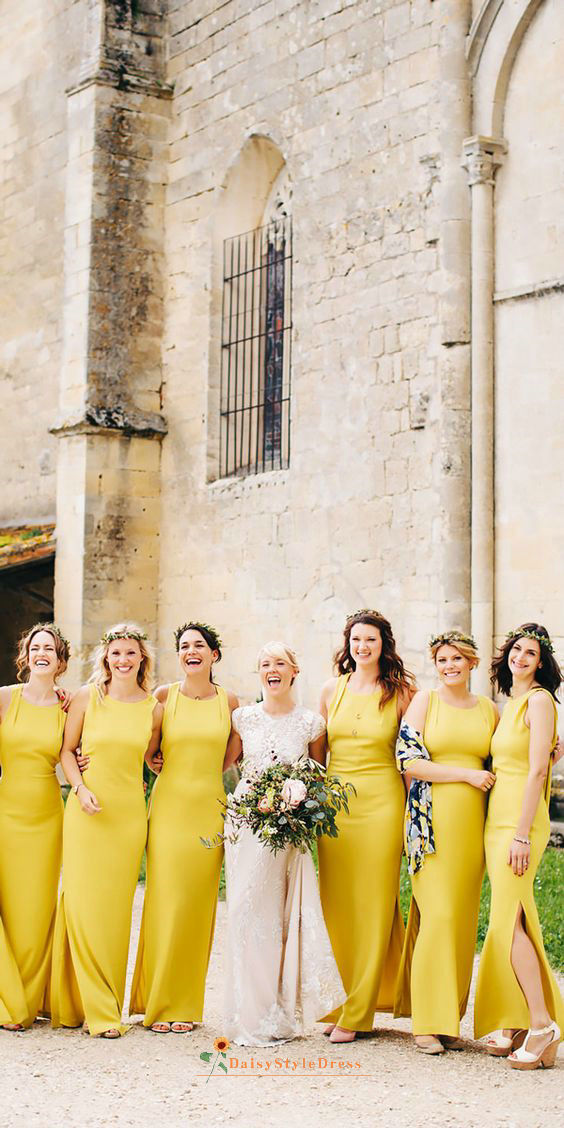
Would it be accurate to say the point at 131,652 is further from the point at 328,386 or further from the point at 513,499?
the point at 328,386

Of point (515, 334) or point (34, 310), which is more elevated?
point (34, 310)

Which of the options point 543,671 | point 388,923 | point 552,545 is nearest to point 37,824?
point 388,923

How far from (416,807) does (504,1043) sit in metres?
0.94

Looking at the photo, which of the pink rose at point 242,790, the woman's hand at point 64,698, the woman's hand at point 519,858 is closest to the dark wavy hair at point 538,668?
the woman's hand at point 519,858

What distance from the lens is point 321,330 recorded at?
1110 cm

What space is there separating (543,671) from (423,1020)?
1.42 metres

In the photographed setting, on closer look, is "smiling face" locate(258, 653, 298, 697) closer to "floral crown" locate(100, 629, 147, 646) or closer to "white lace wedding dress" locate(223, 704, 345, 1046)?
"white lace wedding dress" locate(223, 704, 345, 1046)

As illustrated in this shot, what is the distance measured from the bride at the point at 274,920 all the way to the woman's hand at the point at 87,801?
545 millimetres

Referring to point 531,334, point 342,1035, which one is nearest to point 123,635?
point 342,1035

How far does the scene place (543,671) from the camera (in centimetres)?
516

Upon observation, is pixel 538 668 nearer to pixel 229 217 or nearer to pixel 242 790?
pixel 242 790

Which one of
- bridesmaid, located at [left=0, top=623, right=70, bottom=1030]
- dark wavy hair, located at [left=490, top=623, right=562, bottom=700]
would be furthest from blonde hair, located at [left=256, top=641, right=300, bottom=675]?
bridesmaid, located at [left=0, top=623, right=70, bottom=1030]

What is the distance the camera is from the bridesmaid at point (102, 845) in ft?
17.2

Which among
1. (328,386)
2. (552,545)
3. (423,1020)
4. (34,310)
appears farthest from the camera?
(34,310)
